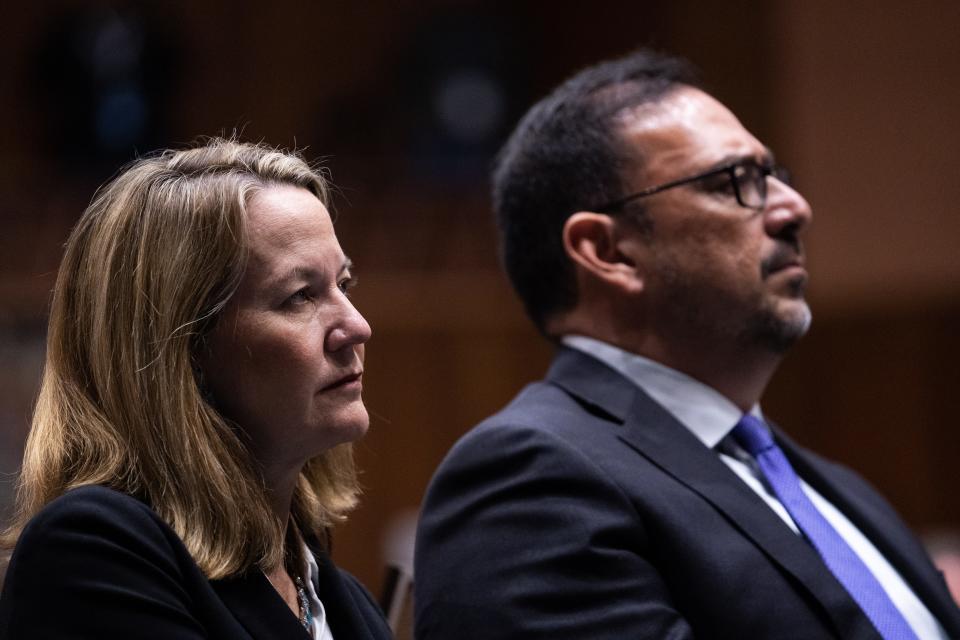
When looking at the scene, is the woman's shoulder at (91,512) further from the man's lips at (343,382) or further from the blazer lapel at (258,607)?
the man's lips at (343,382)

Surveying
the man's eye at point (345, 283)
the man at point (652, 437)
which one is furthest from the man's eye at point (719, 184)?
the man's eye at point (345, 283)

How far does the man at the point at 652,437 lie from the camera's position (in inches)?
58.6

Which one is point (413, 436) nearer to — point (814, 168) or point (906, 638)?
point (814, 168)

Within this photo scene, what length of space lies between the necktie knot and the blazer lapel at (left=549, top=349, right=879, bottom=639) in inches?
4.5

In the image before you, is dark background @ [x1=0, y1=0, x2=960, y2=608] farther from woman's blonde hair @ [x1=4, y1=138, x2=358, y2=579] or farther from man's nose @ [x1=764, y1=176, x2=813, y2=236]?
woman's blonde hair @ [x1=4, y1=138, x2=358, y2=579]

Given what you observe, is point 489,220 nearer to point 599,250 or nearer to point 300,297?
point 599,250

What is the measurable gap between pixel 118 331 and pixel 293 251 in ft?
0.62

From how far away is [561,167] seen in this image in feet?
6.32

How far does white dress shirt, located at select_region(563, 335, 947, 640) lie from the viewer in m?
1.68

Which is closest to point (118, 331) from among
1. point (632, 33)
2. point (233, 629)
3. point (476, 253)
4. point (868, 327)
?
point (233, 629)

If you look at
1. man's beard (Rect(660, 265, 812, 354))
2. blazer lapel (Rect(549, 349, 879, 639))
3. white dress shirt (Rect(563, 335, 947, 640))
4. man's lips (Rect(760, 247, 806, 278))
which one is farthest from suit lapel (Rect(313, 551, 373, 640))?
man's lips (Rect(760, 247, 806, 278))

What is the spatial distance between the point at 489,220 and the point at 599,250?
339 centimetres

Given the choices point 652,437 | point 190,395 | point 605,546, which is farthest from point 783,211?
point 190,395

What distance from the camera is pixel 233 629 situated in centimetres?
115
